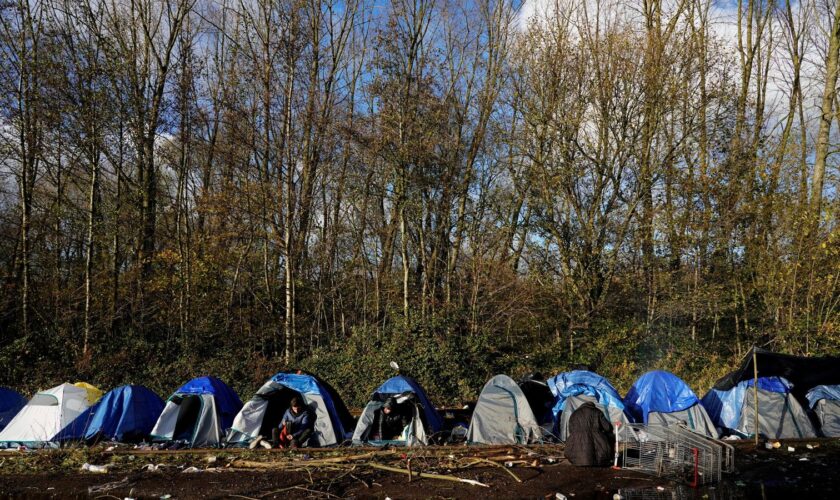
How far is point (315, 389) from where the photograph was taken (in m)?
11.4

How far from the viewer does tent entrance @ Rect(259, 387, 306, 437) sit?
452 inches

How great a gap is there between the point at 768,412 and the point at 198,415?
1070 centimetres

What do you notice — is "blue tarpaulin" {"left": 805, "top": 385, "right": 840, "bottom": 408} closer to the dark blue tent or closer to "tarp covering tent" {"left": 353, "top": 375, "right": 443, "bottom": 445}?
"tarp covering tent" {"left": 353, "top": 375, "right": 443, "bottom": 445}

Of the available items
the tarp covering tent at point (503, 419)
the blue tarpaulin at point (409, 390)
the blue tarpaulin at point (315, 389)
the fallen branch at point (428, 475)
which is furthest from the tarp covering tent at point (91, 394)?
the tarp covering tent at point (503, 419)

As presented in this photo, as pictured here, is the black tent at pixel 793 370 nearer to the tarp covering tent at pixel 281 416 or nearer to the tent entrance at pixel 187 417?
the tarp covering tent at pixel 281 416

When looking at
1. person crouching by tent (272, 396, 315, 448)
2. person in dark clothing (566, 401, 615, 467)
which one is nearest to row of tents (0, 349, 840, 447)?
person crouching by tent (272, 396, 315, 448)

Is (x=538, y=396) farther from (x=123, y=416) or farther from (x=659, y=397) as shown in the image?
(x=123, y=416)

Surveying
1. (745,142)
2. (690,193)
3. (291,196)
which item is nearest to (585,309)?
(690,193)

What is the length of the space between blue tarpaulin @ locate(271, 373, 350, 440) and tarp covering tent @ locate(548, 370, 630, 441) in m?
4.03

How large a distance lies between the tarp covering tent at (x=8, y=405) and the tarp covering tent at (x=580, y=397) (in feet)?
34.4

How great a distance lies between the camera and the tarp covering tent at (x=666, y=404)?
1109 cm

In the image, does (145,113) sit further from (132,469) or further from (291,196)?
(132,469)

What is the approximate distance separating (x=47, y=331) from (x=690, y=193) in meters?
19.2

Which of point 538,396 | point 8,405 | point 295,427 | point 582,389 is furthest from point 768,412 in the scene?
point 8,405
